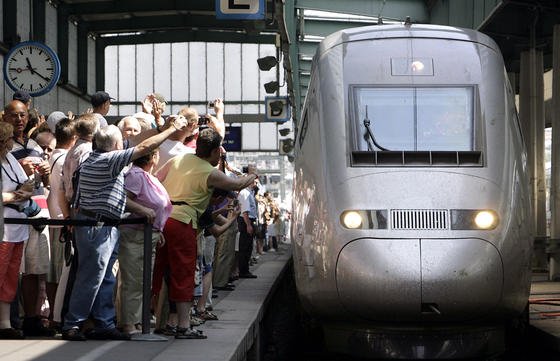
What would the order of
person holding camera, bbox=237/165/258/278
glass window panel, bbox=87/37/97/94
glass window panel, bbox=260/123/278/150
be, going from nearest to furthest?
person holding camera, bbox=237/165/258/278 < glass window panel, bbox=87/37/97/94 < glass window panel, bbox=260/123/278/150

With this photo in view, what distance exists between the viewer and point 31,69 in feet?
46.9

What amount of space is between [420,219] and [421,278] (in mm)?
513

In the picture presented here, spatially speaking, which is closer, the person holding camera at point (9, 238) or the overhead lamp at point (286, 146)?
the person holding camera at point (9, 238)

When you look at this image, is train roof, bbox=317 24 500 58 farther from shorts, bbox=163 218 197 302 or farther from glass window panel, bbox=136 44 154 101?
glass window panel, bbox=136 44 154 101

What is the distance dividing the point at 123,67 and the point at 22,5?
2436cm

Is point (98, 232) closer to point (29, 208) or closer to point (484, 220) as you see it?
point (29, 208)

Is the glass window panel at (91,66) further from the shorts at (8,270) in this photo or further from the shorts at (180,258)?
the shorts at (8,270)

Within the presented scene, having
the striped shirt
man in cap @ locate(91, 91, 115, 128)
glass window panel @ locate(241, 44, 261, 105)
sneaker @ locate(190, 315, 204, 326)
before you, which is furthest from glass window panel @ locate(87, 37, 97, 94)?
the striped shirt

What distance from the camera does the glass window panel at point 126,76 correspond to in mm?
48781

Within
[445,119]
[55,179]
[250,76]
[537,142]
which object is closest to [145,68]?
[250,76]

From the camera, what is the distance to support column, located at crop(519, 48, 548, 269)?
2217 cm

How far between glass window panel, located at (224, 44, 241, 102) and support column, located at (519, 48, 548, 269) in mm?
27011

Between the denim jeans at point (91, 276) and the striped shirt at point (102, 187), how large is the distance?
15 centimetres

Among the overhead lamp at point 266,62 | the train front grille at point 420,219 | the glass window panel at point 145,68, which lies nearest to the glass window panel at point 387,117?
the train front grille at point 420,219
